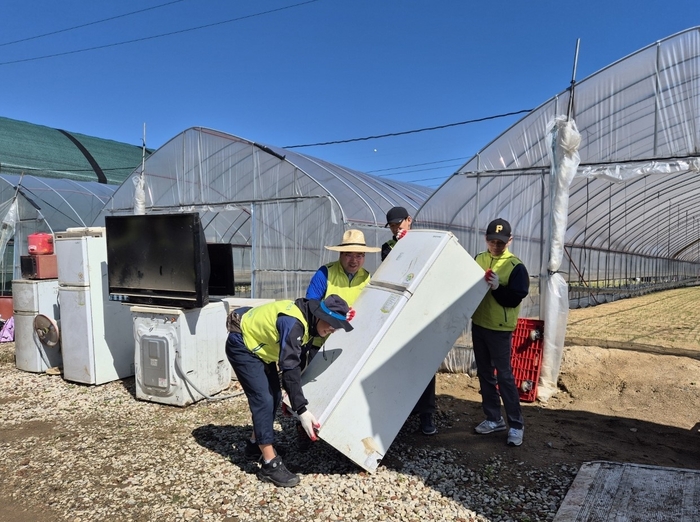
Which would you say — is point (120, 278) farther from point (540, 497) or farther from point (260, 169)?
point (540, 497)

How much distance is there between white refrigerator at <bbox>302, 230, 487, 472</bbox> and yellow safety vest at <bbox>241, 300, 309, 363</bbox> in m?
0.40

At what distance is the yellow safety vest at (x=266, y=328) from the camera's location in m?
3.25

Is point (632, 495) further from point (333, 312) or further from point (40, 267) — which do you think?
point (40, 267)

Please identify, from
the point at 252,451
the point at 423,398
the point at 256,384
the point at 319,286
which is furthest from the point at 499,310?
the point at 252,451

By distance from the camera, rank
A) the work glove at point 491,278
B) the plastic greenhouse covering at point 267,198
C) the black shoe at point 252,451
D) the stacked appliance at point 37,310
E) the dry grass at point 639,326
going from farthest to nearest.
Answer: the plastic greenhouse covering at point 267,198 < the dry grass at point 639,326 < the stacked appliance at point 37,310 < the work glove at point 491,278 < the black shoe at point 252,451

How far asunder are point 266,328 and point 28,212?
11050mm

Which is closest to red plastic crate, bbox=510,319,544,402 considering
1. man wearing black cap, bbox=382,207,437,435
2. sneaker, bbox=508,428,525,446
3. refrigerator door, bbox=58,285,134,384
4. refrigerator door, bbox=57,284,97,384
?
sneaker, bbox=508,428,525,446

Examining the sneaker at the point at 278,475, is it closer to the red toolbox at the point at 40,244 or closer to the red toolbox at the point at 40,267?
the red toolbox at the point at 40,267

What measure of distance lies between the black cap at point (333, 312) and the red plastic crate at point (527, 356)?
2931mm

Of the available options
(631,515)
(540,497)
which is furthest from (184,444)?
(631,515)

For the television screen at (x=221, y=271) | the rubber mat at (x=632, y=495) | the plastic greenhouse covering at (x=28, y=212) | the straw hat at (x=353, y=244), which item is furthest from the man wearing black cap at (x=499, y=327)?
the plastic greenhouse covering at (x=28, y=212)

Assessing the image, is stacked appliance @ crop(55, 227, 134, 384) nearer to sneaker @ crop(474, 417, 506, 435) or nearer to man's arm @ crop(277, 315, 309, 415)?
man's arm @ crop(277, 315, 309, 415)

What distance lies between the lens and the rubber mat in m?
2.79

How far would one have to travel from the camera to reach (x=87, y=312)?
5863 millimetres
